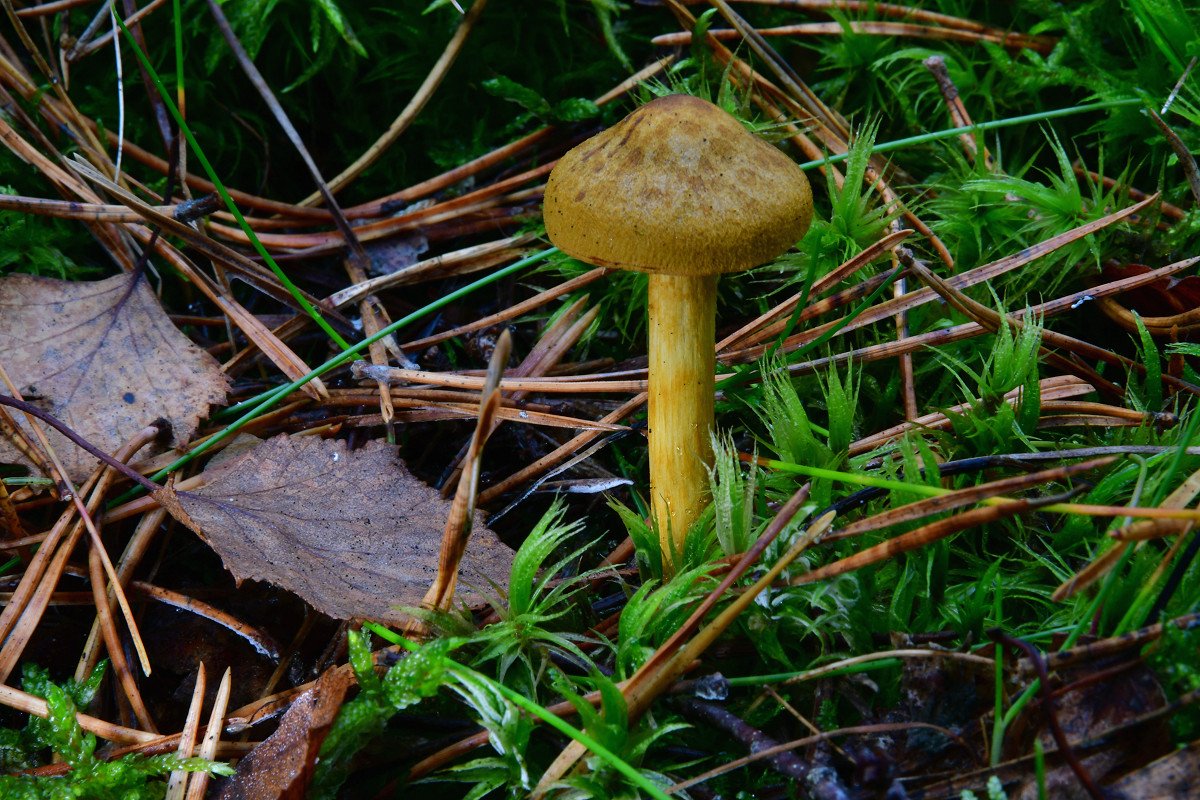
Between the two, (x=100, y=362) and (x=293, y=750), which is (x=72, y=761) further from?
(x=100, y=362)

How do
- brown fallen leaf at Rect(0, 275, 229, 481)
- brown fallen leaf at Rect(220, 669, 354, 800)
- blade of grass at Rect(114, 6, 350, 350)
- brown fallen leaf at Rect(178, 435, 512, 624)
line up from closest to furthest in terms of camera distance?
brown fallen leaf at Rect(220, 669, 354, 800), brown fallen leaf at Rect(178, 435, 512, 624), blade of grass at Rect(114, 6, 350, 350), brown fallen leaf at Rect(0, 275, 229, 481)

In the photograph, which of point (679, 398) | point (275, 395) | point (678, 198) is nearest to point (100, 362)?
point (275, 395)

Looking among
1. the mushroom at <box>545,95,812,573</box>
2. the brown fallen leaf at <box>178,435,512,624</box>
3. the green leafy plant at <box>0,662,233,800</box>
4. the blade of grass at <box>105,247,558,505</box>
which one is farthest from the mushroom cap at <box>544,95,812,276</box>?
the green leafy plant at <box>0,662,233,800</box>

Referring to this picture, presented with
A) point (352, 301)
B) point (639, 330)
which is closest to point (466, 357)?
point (352, 301)

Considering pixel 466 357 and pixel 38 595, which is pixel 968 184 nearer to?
pixel 466 357

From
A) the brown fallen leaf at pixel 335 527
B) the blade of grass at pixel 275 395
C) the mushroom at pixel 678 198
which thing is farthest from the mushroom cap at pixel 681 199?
the brown fallen leaf at pixel 335 527

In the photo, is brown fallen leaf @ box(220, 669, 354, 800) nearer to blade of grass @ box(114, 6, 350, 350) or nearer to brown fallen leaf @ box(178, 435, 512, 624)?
brown fallen leaf @ box(178, 435, 512, 624)
